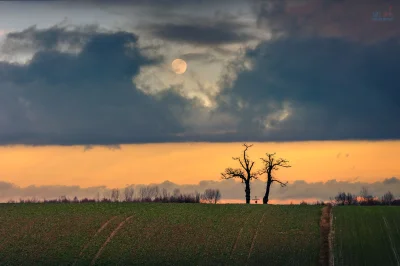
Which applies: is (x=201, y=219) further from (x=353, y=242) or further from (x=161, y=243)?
(x=353, y=242)

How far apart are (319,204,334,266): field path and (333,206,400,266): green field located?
597 millimetres

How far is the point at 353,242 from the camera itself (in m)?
79.6

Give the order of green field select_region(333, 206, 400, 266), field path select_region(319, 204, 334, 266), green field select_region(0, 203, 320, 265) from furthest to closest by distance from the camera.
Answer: green field select_region(0, 203, 320, 265), green field select_region(333, 206, 400, 266), field path select_region(319, 204, 334, 266)

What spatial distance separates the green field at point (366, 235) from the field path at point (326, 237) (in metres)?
0.60

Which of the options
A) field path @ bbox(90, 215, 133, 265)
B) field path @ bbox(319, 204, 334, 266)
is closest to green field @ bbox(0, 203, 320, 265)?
field path @ bbox(90, 215, 133, 265)

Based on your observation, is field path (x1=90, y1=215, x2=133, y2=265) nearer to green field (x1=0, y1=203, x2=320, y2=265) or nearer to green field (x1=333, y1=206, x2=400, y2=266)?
green field (x1=0, y1=203, x2=320, y2=265)

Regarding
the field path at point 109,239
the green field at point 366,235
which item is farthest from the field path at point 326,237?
the field path at point 109,239

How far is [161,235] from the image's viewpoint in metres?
84.2

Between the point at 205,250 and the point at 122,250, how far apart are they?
9.26 metres

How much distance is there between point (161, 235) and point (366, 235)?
23395mm

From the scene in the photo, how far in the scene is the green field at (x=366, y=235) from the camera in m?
75.2

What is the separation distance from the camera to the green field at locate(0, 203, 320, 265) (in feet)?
254

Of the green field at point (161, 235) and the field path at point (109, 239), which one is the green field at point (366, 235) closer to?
the green field at point (161, 235)

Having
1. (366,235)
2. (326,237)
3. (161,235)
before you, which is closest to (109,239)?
(161,235)
